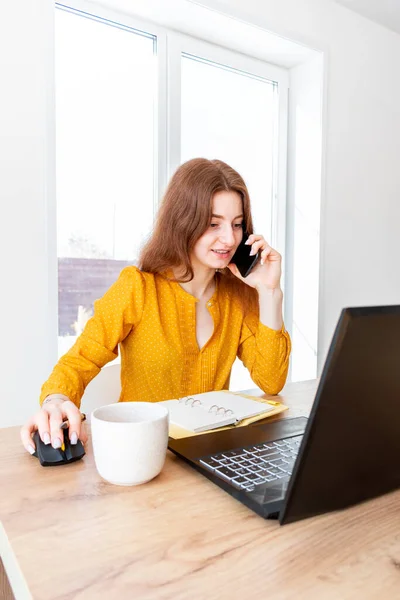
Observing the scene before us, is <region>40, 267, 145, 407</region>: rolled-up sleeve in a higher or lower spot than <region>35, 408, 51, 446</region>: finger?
higher

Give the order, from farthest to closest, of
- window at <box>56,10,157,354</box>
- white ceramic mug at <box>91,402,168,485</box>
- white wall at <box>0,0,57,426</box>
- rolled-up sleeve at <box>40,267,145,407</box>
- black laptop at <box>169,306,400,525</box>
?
1. window at <box>56,10,157,354</box>
2. white wall at <box>0,0,57,426</box>
3. rolled-up sleeve at <box>40,267,145,407</box>
4. white ceramic mug at <box>91,402,168,485</box>
5. black laptop at <box>169,306,400,525</box>

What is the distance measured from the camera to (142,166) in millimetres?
2160

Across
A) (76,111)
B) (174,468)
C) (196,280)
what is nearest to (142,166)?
(76,111)

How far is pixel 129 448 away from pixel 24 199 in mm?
1315

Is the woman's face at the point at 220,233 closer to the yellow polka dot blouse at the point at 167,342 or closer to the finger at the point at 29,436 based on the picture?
the yellow polka dot blouse at the point at 167,342

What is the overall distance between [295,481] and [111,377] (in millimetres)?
1122

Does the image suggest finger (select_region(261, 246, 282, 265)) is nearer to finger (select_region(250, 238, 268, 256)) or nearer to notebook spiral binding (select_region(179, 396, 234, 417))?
finger (select_region(250, 238, 268, 256))

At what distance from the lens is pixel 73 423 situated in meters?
0.75

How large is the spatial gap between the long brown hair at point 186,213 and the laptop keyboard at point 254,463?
28.7 inches

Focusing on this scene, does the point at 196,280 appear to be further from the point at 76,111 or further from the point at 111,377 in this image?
the point at 76,111

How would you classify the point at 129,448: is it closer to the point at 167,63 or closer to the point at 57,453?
the point at 57,453

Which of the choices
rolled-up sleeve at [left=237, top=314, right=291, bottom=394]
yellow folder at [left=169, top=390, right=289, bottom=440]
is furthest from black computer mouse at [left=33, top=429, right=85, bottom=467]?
rolled-up sleeve at [left=237, top=314, right=291, bottom=394]

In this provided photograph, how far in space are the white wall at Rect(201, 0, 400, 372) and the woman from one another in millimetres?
1227

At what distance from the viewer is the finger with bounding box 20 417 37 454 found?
28.4 inches
